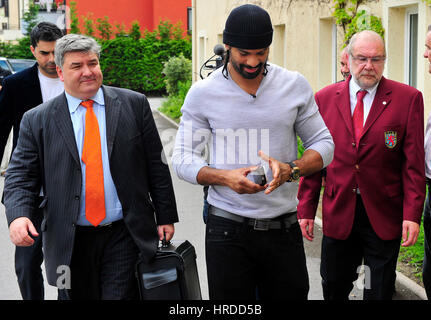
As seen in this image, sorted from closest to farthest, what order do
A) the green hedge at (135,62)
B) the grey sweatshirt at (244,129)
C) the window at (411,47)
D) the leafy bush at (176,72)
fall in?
the grey sweatshirt at (244,129), the window at (411,47), the leafy bush at (176,72), the green hedge at (135,62)

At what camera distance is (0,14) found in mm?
67625

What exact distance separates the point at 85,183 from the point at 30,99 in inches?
55.1

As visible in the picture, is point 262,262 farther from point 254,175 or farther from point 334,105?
point 334,105

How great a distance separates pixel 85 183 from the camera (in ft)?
13.2

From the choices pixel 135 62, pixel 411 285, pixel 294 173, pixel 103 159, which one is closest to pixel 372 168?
pixel 294 173

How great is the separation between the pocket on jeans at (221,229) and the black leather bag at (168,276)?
32 cm

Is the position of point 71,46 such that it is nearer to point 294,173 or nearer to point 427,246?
point 294,173

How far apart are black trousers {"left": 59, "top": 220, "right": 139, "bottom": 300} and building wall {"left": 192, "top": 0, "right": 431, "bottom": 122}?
6.62m

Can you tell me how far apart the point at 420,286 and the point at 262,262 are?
9.58ft

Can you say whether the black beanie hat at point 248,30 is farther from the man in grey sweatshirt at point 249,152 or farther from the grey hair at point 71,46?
the grey hair at point 71,46

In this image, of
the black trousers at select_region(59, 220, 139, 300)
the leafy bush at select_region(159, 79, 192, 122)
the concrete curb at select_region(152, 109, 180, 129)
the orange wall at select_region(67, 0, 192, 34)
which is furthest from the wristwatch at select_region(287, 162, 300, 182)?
the orange wall at select_region(67, 0, 192, 34)

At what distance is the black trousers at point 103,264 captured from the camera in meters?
4.07

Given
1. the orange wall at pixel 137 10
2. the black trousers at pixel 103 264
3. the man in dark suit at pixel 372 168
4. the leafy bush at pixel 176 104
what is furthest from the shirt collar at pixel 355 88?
the orange wall at pixel 137 10
